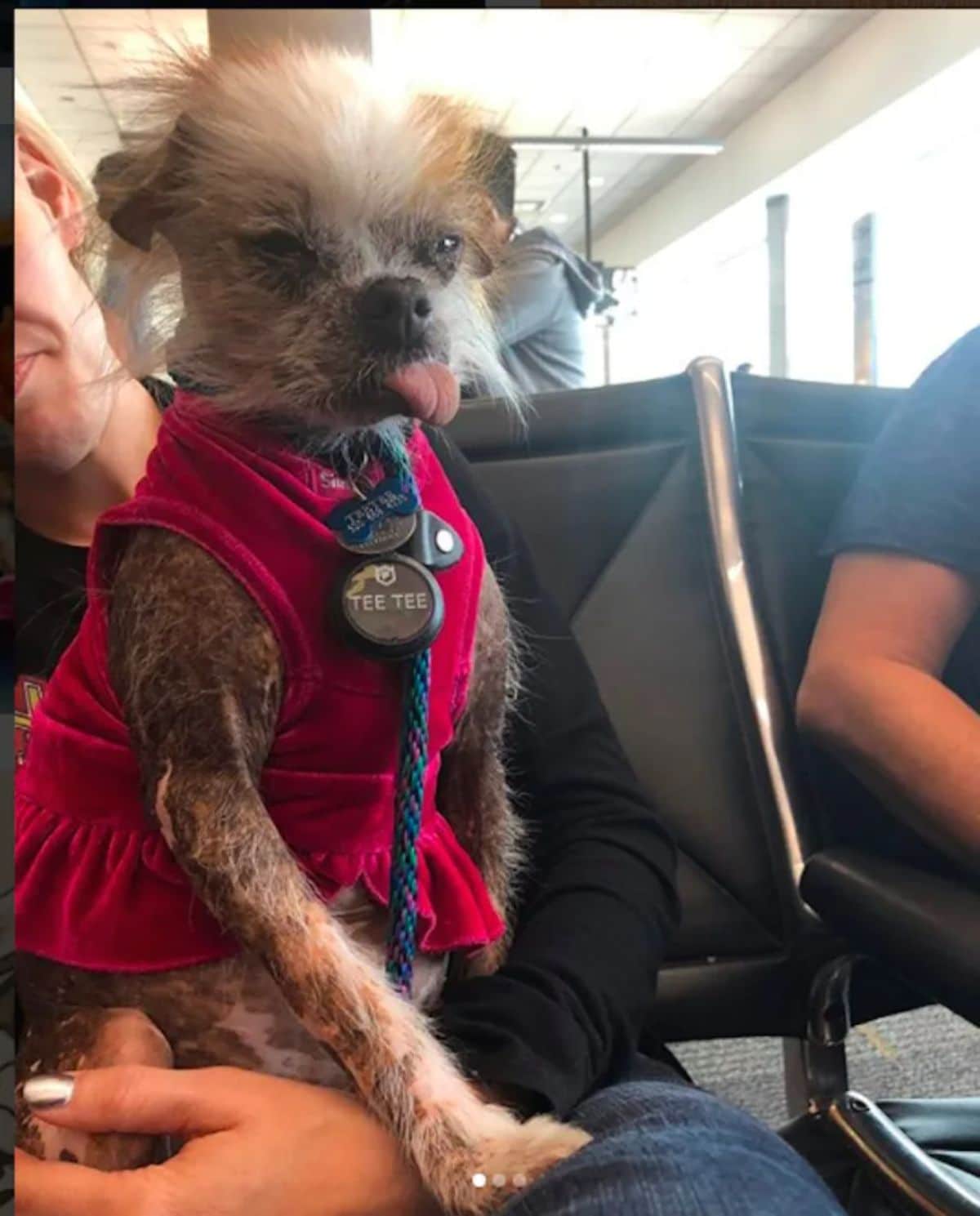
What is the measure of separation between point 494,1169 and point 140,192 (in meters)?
0.38

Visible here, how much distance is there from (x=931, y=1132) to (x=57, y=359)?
0.64 metres

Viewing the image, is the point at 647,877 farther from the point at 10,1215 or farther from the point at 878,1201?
the point at 10,1215

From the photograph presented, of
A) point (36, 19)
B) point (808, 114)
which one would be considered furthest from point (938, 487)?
point (36, 19)

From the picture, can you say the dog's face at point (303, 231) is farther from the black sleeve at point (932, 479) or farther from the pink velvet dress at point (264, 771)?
the black sleeve at point (932, 479)

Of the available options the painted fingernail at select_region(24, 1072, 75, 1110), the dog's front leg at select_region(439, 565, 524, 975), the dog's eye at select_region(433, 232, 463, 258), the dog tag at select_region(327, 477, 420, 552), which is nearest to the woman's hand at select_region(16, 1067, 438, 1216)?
the painted fingernail at select_region(24, 1072, 75, 1110)

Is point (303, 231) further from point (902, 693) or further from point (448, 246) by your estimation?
point (902, 693)

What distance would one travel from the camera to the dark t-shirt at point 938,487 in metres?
0.75

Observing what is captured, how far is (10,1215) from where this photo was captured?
1.52 feet

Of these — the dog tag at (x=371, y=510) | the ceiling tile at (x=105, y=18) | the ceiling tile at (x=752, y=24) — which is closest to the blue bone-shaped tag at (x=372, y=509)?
the dog tag at (x=371, y=510)

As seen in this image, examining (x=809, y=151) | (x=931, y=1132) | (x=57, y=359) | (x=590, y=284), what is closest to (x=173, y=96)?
(x=57, y=359)

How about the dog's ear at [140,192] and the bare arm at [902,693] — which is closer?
the dog's ear at [140,192]

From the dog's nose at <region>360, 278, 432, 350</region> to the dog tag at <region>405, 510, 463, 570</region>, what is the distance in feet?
0.27

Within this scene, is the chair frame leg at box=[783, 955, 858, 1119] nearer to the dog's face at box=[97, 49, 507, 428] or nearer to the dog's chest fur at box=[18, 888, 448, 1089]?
the dog's chest fur at box=[18, 888, 448, 1089]

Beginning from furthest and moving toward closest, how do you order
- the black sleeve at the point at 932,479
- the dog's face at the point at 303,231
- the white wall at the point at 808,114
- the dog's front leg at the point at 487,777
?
the black sleeve at the point at 932,479
the white wall at the point at 808,114
the dog's front leg at the point at 487,777
the dog's face at the point at 303,231
